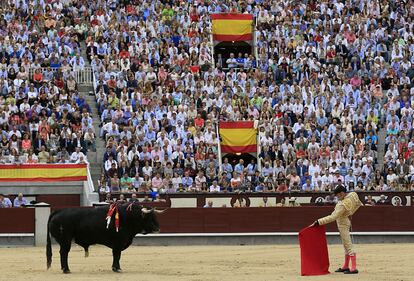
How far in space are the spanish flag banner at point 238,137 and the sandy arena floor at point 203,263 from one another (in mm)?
5820

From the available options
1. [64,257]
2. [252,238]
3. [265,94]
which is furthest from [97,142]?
[64,257]

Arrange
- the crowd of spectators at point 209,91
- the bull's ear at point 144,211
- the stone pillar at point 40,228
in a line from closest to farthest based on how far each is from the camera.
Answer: the bull's ear at point 144,211, the stone pillar at point 40,228, the crowd of spectators at point 209,91

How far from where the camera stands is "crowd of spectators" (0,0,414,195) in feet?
91.9

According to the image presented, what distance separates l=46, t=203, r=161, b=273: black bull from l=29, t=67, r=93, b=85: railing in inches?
505

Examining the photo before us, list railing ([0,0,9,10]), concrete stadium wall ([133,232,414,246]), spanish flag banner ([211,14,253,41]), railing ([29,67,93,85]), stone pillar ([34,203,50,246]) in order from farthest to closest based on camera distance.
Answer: spanish flag banner ([211,14,253,41]) → railing ([0,0,9,10]) → railing ([29,67,93,85]) → concrete stadium wall ([133,232,414,246]) → stone pillar ([34,203,50,246])

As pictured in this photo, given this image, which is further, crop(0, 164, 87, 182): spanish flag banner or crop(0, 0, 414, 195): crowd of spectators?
crop(0, 0, 414, 195): crowd of spectators

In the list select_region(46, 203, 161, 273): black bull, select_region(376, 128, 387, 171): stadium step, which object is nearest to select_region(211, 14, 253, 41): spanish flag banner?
select_region(376, 128, 387, 171): stadium step

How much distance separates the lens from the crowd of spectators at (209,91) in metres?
28.0

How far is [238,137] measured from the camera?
3002cm

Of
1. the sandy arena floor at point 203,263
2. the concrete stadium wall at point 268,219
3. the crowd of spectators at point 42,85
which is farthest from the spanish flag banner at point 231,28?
the sandy arena floor at point 203,263

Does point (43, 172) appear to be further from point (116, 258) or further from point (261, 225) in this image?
point (116, 258)

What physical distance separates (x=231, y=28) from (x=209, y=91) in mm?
4121

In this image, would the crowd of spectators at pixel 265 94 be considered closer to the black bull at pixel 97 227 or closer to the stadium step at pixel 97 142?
the stadium step at pixel 97 142

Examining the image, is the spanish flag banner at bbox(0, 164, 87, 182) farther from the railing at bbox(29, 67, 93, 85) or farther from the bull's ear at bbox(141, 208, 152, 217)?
the bull's ear at bbox(141, 208, 152, 217)
